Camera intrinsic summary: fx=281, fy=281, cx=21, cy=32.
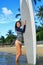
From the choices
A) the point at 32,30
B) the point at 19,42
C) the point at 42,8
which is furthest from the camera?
the point at 42,8

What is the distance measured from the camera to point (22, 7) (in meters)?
10.8

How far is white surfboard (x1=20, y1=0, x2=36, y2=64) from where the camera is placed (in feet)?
33.7

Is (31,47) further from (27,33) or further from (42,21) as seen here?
(42,21)

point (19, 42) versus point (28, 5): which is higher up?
point (28, 5)

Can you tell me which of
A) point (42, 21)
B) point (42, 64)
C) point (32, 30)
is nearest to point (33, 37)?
point (32, 30)

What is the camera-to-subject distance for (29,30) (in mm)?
10422

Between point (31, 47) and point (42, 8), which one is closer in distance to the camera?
point (31, 47)

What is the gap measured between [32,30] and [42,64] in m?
1.34

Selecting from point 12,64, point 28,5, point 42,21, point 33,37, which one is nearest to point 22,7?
point 28,5

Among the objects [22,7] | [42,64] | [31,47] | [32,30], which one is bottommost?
[42,64]

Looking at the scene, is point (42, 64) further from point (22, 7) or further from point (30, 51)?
point (22, 7)

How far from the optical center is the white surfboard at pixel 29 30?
1028 centimetres

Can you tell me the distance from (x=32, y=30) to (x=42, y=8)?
64983 millimetres

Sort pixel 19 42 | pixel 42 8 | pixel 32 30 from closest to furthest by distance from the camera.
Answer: pixel 32 30 → pixel 19 42 → pixel 42 8
